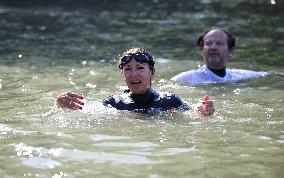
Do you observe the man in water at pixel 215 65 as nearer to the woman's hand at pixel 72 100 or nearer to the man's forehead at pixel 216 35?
the man's forehead at pixel 216 35

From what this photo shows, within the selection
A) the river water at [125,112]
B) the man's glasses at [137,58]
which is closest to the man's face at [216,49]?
the river water at [125,112]

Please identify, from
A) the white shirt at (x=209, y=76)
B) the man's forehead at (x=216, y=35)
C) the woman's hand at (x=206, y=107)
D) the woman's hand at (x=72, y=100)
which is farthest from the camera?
the man's forehead at (x=216, y=35)

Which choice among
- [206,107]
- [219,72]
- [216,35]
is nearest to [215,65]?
[219,72]

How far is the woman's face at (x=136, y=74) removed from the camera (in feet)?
28.1

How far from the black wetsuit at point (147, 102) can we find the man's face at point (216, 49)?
3.04m

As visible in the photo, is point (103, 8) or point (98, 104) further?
point (103, 8)

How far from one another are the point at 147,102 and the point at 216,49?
3.30m

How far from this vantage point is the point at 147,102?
8875mm

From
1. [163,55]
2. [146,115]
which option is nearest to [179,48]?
[163,55]

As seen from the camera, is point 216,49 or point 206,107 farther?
point 216,49

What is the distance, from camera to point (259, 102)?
966cm

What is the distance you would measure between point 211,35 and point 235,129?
4.52m

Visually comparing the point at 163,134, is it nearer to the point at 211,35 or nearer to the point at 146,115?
the point at 146,115

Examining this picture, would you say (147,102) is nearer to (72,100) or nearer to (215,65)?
(72,100)
